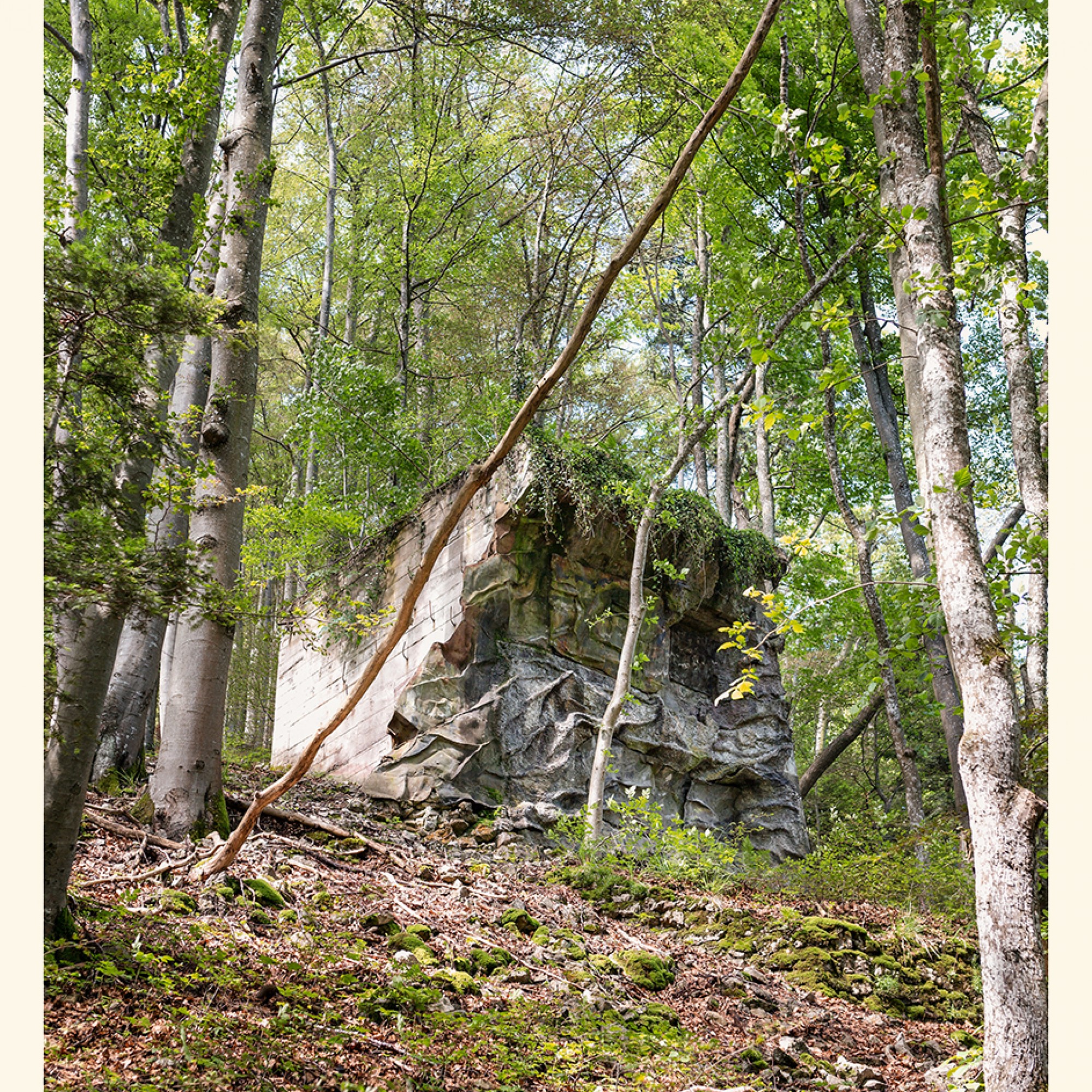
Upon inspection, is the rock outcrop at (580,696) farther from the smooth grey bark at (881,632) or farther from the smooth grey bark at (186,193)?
the smooth grey bark at (186,193)

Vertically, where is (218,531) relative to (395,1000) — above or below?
above

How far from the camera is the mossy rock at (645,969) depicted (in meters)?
4.82

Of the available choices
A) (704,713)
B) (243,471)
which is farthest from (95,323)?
(704,713)

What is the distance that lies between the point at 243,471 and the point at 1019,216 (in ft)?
15.8

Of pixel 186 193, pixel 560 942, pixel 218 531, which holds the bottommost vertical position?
pixel 560 942

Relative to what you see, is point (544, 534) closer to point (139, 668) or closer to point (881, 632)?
point (881, 632)

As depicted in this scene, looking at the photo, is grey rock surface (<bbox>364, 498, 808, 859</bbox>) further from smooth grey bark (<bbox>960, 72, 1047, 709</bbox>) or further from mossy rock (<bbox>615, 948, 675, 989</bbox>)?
smooth grey bark (<bbox>960, 72, 1047, 709</bbox>)

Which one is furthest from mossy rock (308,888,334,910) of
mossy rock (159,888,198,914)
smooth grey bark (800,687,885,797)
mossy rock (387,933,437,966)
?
smooth grey bark (800,687,885,797)

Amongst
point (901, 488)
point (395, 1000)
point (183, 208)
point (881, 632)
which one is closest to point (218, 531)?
point (183, 208)

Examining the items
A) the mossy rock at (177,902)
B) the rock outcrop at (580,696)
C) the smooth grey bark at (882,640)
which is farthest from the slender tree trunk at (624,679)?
the mossy rock at (177,902)

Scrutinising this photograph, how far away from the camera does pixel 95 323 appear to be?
110 inches

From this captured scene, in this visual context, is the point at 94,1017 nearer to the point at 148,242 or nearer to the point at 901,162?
the point at 148,242

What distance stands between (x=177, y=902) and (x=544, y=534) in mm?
5784

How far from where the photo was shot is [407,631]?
8.96m
